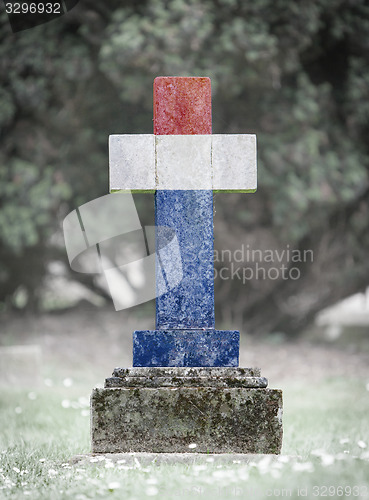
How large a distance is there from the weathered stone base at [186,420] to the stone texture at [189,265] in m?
0.49

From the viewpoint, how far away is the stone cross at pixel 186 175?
3.88 meters

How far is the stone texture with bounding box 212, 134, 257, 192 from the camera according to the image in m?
3.97

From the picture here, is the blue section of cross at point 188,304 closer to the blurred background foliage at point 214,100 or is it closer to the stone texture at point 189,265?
the stone texture at point 189,265

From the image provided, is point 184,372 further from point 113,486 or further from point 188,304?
point 113,486

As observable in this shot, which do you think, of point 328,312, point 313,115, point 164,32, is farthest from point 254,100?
point 328,312

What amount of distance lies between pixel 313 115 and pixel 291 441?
5.46 metres

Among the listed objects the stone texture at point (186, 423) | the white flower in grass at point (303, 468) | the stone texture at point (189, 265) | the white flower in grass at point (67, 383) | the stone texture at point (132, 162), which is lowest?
the white flower in grass at point (303, 468)

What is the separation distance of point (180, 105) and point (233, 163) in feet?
1.65

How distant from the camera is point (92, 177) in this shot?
376 inches

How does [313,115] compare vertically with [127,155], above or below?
above

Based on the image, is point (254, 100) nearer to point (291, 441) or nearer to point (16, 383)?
point (16, 383)

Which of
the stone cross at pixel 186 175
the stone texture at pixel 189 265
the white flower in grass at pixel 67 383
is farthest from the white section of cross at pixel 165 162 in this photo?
the white flower in grass at pixel 67 383

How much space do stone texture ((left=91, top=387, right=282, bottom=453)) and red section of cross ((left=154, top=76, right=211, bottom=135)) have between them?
65.2 inches

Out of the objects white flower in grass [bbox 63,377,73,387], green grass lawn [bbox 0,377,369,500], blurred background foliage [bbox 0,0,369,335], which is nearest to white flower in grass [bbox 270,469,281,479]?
green grass lawn [bbox 0,377,369,500]
